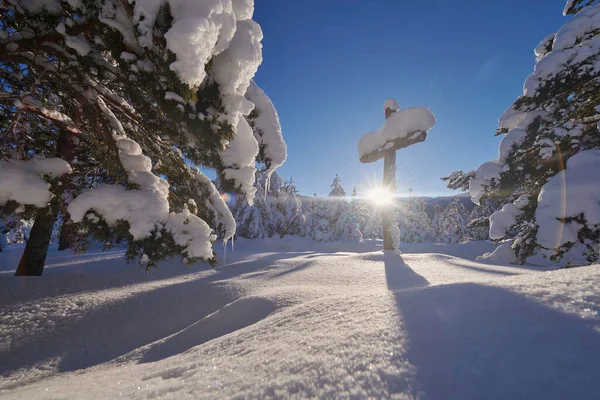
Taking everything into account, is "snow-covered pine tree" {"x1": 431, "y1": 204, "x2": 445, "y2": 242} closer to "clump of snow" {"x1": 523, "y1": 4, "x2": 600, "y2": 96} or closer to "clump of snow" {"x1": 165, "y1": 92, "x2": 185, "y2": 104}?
"clump of snow" {"x1": 523, "y1": 4, "x2": 600, "y2": 96}

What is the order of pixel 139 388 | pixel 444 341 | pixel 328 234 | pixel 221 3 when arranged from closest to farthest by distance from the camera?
pixel 444 341 < pixel 139 388 < pixel 221 3 < pixel 328 234

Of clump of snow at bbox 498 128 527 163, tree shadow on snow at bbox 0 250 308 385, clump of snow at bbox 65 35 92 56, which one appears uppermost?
clump of snow at bbox 498 128 527 163

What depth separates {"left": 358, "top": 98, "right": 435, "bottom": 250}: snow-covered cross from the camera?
285 inches

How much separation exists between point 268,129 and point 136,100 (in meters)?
1.26

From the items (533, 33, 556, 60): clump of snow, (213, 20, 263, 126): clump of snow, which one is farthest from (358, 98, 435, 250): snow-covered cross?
(213, 20, 263, 126): clump of snow

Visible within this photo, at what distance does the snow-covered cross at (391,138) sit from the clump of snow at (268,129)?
578 centimetres

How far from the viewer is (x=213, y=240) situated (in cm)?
288

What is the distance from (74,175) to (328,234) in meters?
25.8

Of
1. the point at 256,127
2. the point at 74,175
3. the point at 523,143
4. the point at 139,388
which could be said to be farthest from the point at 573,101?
the point at 74,175

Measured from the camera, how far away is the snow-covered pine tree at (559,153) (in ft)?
11.8

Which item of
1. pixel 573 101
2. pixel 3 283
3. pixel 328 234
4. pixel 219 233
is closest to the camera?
pixel 219 233

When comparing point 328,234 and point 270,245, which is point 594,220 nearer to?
point 270,245

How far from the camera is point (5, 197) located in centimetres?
197

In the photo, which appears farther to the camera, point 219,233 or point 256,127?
point 219,233
